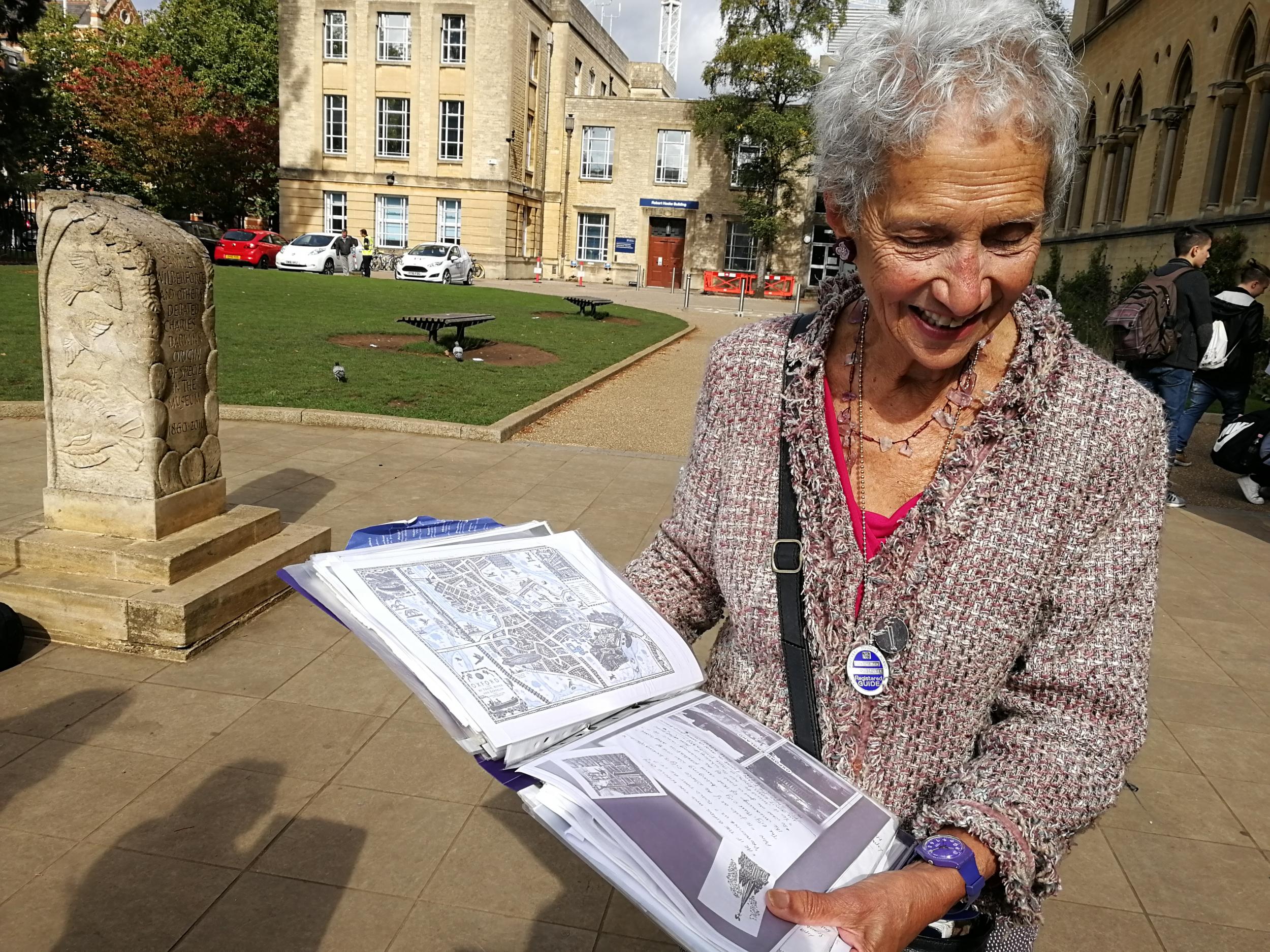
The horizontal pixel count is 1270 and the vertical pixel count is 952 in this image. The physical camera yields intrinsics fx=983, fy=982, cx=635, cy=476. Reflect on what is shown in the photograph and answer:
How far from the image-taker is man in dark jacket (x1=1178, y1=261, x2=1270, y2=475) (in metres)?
8.93

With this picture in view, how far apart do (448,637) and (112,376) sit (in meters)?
3.91

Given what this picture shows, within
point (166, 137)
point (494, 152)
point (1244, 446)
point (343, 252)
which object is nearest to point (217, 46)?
point (166, 137)

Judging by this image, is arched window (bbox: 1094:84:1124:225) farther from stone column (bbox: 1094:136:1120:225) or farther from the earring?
the earring

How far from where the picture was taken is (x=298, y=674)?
4.27m

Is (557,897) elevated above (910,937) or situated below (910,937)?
below

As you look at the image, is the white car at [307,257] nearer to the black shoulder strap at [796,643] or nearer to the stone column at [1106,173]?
the stone column at [1106,173]

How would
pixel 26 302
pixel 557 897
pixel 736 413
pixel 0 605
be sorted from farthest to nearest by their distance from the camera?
pixel 26 302 → pixel 0 605 → pixel 557 897 → pixel 736 413

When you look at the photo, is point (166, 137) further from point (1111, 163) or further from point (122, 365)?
point (122, 365)

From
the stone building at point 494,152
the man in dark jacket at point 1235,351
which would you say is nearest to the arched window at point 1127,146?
the stone building at point 494,152

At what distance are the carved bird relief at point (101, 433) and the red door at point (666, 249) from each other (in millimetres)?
42788

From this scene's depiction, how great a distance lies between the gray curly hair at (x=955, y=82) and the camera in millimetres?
1390

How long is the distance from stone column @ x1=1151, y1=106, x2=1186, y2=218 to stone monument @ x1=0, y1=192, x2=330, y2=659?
2411 cm

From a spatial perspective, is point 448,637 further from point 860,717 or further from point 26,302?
point 26,302

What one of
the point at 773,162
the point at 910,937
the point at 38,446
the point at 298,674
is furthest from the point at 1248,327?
the point at 773,162
